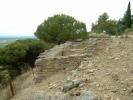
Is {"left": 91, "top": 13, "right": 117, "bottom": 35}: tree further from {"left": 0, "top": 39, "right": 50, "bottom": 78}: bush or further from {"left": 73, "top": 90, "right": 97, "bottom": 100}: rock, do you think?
{"left": 73, "top": 90, "right": 97, "bottom": 100}: rock

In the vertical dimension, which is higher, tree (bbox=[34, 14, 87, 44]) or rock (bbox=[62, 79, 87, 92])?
tree (bbox=[34, 14, 87, 44])

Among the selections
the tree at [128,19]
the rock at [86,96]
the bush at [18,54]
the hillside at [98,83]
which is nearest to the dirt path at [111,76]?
the hillside at [98,83]

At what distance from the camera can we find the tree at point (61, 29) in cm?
2684

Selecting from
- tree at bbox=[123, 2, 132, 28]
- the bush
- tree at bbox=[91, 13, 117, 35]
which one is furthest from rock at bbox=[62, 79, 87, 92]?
tree at bbox=[123, 2, 132, 28]

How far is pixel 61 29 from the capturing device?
27.0m

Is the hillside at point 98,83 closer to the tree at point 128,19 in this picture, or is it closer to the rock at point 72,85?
the rock at point 72,85

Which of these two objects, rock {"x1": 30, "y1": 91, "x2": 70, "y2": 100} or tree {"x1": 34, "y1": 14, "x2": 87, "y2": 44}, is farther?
tree {"x1": 34, "y1": 14, "x2": 87, "y2": 44}

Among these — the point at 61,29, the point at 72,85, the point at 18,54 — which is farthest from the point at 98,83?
the point at 61,29

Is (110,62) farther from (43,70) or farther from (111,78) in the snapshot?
(43,70)

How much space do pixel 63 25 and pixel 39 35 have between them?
2708 millimetres

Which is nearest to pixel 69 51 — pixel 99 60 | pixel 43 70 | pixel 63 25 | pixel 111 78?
pixel 43 70

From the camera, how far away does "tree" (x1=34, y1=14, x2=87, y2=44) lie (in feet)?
88.1

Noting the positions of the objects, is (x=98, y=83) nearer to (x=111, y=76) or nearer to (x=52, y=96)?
(x=111, y=76)

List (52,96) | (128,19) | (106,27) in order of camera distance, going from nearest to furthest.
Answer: (52,96), (106,27), (128,19)
